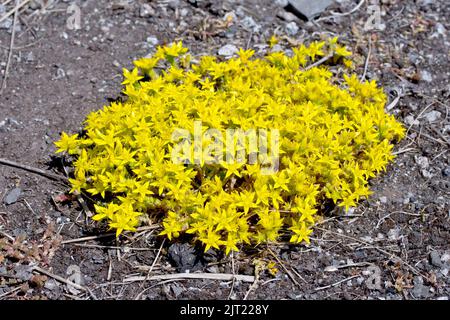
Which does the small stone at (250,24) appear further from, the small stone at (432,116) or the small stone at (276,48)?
the small stone at (432,116)

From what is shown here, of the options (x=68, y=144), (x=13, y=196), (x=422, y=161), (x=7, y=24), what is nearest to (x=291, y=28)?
(x=422, y=161)

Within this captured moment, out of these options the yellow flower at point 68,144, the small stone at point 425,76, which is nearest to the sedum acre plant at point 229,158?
the yellow flower at point 68,144

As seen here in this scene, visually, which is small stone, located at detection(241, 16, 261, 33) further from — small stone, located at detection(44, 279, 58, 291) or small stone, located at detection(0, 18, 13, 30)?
small stone, located at detection(44, 279, 58, 291)

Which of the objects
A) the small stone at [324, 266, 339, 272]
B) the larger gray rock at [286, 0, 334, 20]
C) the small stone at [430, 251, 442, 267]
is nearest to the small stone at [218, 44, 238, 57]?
the larger gray rock at [286, 0, 334, 20]

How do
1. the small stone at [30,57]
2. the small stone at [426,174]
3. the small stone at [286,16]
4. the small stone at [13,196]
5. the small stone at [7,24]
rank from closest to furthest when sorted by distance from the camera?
1. the small stone at [13,196]
2. the small stone at [426,174]
3. the small stone at [30,57]
4. the small stone at [7,24]
5. the small stone at [286,16]

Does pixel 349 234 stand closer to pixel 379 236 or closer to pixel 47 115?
pixel 379 236

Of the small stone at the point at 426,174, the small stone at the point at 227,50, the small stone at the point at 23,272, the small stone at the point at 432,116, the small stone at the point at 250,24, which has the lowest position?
the small stone at the point at 426,174
